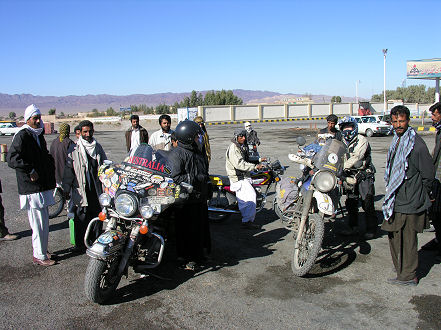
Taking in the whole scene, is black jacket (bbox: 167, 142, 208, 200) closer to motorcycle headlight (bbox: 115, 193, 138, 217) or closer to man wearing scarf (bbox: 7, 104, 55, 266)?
motorcycle headlight (bbox: 115, 193, 138, 217)

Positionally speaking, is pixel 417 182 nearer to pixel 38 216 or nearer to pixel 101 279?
pixel 101 279

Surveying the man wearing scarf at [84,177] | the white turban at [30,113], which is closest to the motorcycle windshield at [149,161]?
the man wearing scarf at [84,177]

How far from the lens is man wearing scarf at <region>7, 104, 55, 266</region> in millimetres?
5105

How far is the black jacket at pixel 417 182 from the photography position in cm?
445

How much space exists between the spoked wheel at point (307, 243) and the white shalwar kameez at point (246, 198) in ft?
6.46

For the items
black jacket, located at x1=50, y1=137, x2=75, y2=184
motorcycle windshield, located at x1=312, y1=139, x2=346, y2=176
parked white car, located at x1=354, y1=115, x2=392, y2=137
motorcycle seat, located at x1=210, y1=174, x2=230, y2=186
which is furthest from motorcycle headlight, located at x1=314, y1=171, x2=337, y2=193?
parked white car, located at x1=354, y1=115, x2=392, y2=137

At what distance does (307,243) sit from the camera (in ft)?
16.0

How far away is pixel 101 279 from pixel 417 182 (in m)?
3.63

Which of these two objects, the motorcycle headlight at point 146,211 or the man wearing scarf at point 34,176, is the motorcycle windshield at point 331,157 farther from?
the man wearing scarf at point 34,176

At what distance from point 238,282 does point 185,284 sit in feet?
2.07

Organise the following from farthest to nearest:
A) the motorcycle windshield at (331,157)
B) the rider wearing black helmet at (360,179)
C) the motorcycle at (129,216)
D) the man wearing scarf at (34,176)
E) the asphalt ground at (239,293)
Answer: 1. the rider wearing black helmet at (360,179)
2. the man wearing scarf at (34,176)
3. the motorcycle windshield at (331,157)
4. the motorcycle at (129,216)
5. the asphalt ground at (239,293)

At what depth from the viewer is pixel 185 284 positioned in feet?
Answer: 15.5

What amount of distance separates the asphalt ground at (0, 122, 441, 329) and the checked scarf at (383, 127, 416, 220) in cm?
97

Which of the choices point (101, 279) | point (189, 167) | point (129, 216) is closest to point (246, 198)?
point (189, 167)
